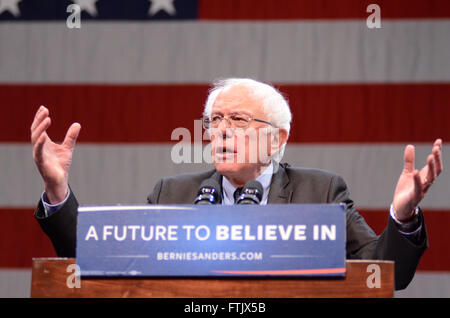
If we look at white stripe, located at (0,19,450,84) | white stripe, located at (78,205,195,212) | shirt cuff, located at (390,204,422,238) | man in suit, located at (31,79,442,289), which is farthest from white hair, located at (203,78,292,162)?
white stripe, located at (0,19,450,84)

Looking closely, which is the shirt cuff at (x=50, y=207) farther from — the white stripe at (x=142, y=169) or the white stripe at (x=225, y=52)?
the white stripe at (x=225, y=52)

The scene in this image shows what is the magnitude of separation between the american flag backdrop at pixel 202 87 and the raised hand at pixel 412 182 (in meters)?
1.34

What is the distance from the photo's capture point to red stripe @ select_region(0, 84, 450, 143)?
113 inches

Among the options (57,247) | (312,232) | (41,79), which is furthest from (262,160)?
(41,79)

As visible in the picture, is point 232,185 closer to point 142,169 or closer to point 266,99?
point 266,99

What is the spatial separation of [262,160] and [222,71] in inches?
41.7

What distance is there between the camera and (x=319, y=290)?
1188mm

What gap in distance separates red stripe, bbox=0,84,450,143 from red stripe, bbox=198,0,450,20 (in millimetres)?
327

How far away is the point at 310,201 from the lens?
6.32 ft

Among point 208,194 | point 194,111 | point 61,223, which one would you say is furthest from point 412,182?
point 194,111

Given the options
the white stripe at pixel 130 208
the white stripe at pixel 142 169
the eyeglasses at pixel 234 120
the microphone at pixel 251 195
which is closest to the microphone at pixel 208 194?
the microphone at pixel 251 195

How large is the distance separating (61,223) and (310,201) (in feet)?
2.38

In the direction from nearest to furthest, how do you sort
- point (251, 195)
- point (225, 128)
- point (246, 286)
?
1. point (246, 286)
2. point (251, 195)
3. point (225, 128)

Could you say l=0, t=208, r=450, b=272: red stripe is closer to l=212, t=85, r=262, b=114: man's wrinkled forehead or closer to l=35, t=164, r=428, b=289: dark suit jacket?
l=35, t=164, r=428, b=289: dark suit jacket
